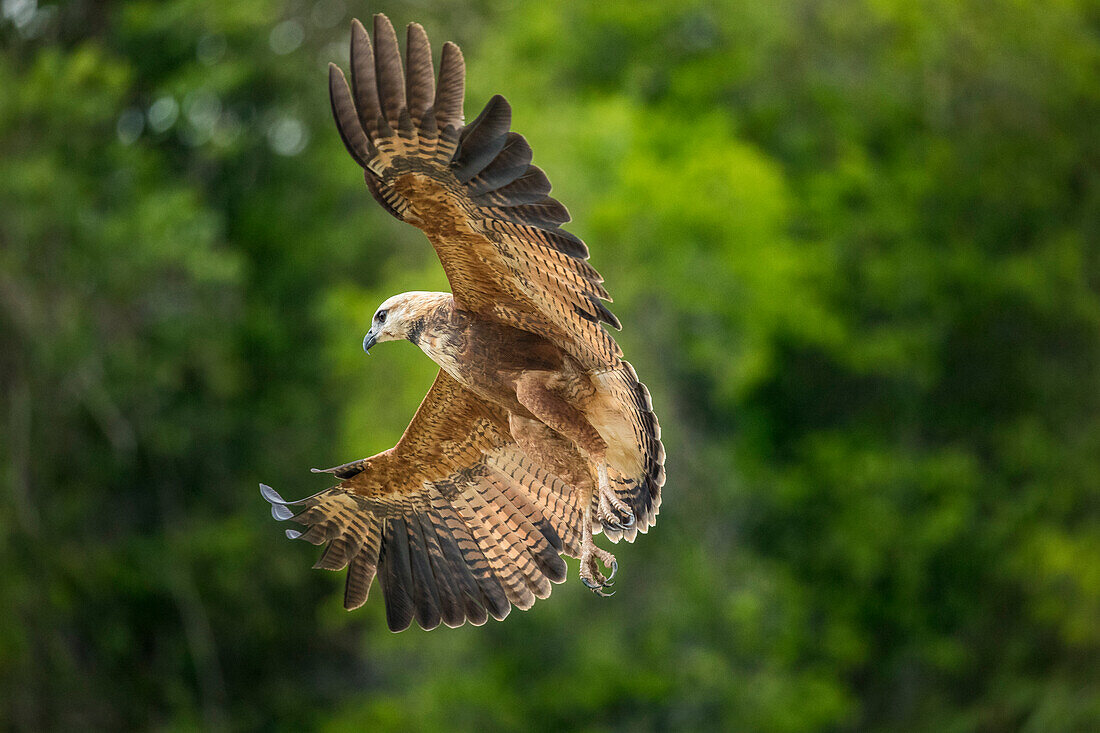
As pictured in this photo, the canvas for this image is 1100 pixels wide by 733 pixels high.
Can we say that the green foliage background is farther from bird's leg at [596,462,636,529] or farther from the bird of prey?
bird's leg at [596,462,636,529]

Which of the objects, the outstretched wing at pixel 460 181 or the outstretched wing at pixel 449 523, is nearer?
the outstretched wing at pixel 460 181

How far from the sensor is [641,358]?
55.2 ft

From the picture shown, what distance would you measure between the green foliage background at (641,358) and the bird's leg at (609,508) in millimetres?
9614

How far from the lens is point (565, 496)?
732 centimetres

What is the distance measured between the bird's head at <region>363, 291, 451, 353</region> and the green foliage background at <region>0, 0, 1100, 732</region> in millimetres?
9890

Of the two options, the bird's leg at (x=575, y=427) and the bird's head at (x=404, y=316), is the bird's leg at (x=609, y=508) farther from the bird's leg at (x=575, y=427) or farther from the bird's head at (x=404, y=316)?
the bird's head at (x=404, y=316)

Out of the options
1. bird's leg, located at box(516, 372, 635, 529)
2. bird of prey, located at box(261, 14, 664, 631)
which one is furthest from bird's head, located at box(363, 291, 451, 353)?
bird's leg, located at box(516, 372, 635, 529)

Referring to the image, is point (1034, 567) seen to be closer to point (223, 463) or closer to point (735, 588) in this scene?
point (735, 588)

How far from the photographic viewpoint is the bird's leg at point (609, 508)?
6.52m

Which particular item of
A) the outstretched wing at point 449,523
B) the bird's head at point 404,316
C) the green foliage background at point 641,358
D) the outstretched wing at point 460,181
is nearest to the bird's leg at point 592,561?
the outstretched wing at point 449,523

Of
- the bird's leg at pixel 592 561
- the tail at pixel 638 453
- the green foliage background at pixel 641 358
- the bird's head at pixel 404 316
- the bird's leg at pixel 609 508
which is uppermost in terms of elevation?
the green foliage background at pixel 641 358

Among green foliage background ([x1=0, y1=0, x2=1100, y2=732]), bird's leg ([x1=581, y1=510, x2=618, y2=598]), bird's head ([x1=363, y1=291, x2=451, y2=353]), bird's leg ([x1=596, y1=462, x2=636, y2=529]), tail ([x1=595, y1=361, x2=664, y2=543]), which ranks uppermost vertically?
green foliage background ([x1=0, y1=0, x2=1100, y2=732])

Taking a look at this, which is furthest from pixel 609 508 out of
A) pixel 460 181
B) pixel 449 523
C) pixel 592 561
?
pixel 460 181

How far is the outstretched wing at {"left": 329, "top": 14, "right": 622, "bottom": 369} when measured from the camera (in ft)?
16.3
